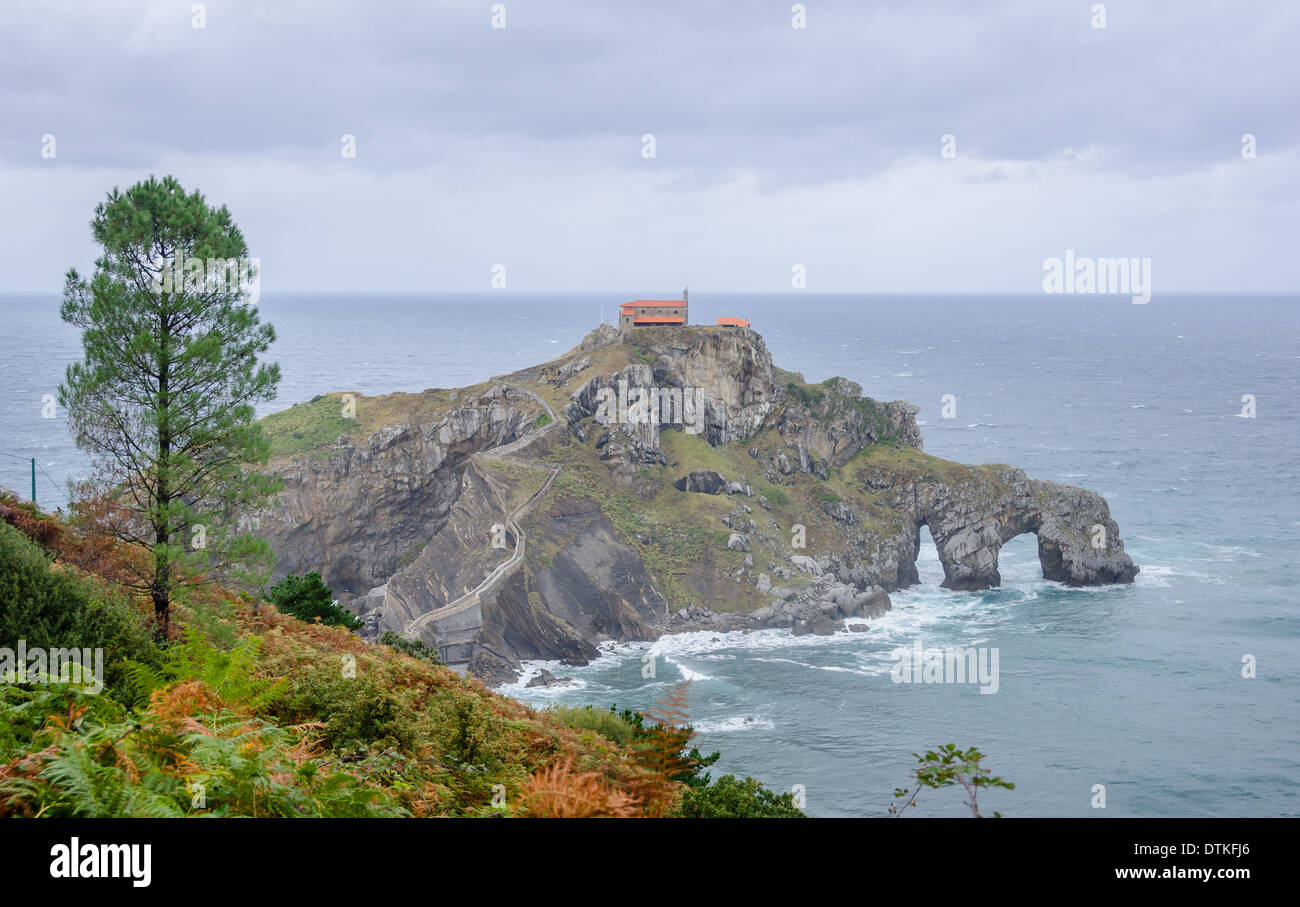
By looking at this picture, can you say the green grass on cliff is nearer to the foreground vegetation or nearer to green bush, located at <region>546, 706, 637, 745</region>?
green bush, located at <region>546, 706, 637, 745</region>

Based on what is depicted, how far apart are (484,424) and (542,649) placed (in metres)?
28.8

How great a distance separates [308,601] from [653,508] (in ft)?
174

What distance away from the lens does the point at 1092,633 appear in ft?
256

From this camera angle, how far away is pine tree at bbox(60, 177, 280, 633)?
18906 mm

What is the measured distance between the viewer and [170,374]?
19.5 m

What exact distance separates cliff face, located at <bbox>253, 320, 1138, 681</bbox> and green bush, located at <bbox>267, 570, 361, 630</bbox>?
103 feet

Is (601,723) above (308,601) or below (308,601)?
below

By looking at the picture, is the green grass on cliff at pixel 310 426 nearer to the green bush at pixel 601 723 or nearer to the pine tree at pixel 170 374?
the green bush at pixel 601 723

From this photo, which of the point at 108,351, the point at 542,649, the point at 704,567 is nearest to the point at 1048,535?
the point at 704,567

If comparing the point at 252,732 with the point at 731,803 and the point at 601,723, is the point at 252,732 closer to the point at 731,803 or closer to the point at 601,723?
the point at 731,803

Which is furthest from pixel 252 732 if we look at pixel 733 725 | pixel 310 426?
pixel 310 426

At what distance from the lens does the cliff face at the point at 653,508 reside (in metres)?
77.1

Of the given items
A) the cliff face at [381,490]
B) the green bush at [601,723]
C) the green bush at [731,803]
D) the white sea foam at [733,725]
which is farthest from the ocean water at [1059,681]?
the green bush at [731,803]
